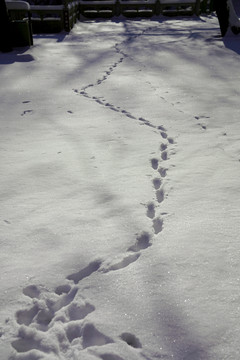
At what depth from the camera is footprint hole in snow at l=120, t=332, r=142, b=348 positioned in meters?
1.62

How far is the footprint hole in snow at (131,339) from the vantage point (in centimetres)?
162

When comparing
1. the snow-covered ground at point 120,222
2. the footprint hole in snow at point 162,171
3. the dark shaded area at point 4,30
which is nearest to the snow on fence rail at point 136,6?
the dark shaded area at point 4,30

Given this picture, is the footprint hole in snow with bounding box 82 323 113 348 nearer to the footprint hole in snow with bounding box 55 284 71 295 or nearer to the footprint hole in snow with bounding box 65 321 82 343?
the footprint hole in snow with bounding box 65 321 82 343

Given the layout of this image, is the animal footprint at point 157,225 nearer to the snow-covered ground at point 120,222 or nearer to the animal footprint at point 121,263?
the snow-covered ground at point 120,222

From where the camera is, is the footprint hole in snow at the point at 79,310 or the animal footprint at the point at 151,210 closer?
the footprint hole in snow at the point at 79,310

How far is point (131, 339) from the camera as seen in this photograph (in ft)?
5.42

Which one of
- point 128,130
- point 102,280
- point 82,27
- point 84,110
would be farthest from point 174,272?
point 82,27

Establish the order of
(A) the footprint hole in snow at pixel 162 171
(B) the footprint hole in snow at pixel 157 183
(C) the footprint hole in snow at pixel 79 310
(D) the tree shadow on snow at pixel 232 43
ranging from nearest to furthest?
(C) the footprint hole in snow at pixel 79 310
(B) the footprint hole in snow at pixel 157 183
(A) the footprint hole in snow at pixel 162 171
(D) the tree shadow on snow at pixel 232 43

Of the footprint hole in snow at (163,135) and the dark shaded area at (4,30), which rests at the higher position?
the dark shaded area at (4,30)

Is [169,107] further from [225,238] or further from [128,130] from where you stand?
[225,238]

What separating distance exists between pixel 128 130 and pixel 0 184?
1.73 m

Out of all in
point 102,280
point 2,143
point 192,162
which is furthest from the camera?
point 2,143

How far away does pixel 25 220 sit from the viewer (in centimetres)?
255

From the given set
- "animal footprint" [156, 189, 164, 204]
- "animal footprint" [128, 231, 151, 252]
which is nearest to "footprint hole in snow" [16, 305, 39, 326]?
"animal footprint" [128, 231, 151, 252]
